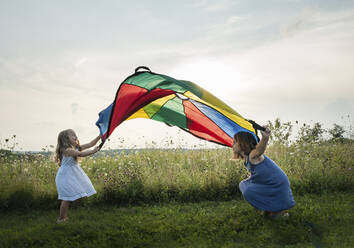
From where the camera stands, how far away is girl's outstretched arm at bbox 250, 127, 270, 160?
170 inches

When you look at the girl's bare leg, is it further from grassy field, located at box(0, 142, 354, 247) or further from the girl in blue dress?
the girl in blue dress

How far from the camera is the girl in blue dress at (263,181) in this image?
477cm

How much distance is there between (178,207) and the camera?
6.07m

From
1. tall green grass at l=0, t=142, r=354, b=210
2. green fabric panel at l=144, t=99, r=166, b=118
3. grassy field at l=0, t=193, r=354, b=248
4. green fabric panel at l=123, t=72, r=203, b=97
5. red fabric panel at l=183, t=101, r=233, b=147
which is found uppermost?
green fabric panel at l=123, t=72, r=203, b=97

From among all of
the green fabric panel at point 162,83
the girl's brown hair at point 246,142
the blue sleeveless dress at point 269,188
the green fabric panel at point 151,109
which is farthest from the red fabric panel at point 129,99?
the blue sleeveless dress at point 269,188

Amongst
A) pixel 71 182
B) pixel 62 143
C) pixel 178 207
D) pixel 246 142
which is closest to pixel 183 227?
pixel 178 207

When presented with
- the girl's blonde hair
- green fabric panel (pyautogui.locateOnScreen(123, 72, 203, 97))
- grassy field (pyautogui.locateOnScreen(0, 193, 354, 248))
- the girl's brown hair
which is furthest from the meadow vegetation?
green fabric panel (pyautogui.locateOnScreen(123, 72, 203, 97))

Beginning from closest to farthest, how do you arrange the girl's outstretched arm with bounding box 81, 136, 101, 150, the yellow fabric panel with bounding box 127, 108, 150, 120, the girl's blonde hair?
the girl's blonde hair, the girl's outstretched arm with bounding box 81, 136, 101, 150, the yellow fabric panel with bounding box 127, 108, 150, 120

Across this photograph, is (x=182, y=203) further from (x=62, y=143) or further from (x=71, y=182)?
(x=62, y=143)

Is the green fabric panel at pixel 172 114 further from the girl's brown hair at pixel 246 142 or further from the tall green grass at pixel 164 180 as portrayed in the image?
the tall green grass at pixel 164 180

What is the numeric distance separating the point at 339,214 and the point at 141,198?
378 cm

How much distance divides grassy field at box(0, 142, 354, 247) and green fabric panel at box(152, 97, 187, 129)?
1537mm

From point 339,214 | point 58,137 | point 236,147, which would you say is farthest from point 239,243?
point 58,137

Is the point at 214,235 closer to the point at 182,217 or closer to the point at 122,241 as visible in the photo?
the point at 182,217
